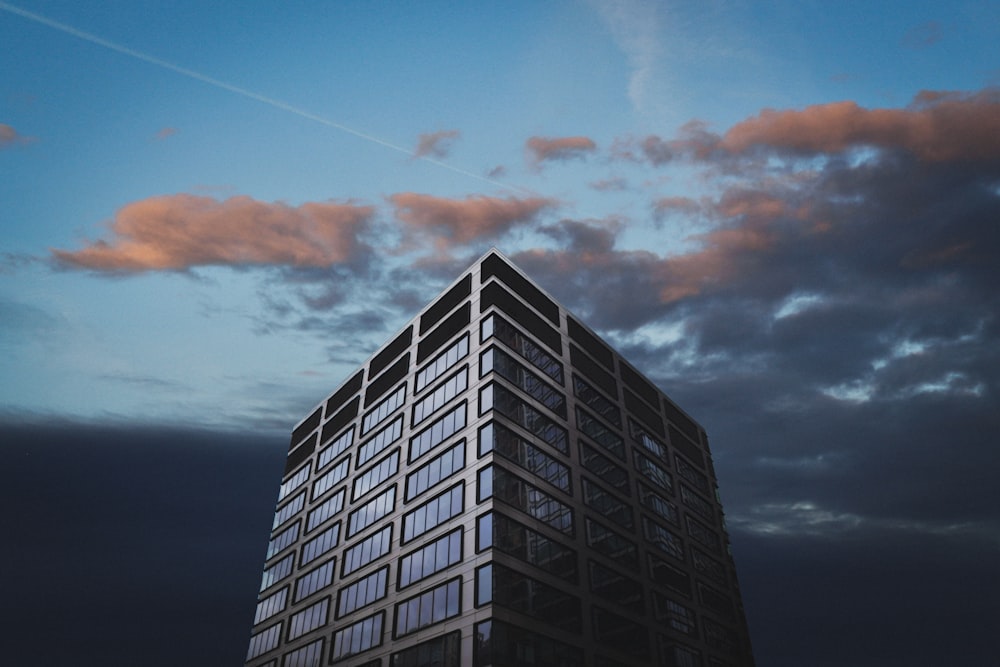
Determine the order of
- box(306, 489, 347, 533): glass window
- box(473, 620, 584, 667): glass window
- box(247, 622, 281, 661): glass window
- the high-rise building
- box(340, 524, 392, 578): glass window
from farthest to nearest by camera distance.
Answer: box(306, 489, 347, 533): glass window
box(247, 622, 281, 661): glass window
box(340, 524, 392, 578): glass window
the high-rise building
box(473, 620, 584, 667): glass window

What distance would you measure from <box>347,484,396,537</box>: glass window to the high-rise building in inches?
11.2

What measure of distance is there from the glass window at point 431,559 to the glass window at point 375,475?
1090cm

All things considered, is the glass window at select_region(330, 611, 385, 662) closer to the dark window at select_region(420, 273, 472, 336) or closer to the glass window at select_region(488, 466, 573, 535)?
the glass window at select_region(488, 466, 573, 535)

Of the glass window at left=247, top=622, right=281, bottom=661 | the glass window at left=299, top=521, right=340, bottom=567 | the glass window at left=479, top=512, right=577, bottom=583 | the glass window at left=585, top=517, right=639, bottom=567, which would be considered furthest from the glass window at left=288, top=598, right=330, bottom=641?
the glass window at left=585, top=517, right=639, bottom=567

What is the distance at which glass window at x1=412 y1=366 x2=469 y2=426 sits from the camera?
58.2 m

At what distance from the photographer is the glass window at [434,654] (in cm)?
4356

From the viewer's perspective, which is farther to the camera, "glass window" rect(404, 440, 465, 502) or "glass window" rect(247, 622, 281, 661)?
"glass window" rect(247, 622, 281, 661)

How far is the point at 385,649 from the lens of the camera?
165ft

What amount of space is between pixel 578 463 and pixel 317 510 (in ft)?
111

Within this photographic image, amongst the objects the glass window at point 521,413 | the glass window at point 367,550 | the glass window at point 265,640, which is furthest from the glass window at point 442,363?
the glass window at point 265,640

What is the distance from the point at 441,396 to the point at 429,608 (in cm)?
1918

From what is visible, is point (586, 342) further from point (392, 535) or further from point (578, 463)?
point (392, 535)

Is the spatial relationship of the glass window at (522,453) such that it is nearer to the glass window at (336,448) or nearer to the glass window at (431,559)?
the glass window at (431,559)

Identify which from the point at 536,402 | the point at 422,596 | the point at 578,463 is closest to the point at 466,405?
the point at 536,402
